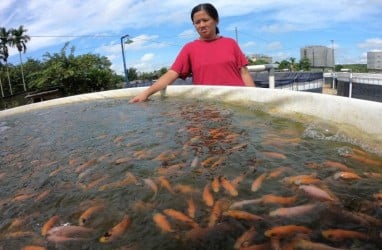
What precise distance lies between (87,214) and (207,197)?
2.51 feet

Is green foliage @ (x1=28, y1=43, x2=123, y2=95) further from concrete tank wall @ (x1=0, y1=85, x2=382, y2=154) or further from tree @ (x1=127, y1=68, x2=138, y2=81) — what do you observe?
tree @ (x1=127, y1=68, x2=138, y2=81)

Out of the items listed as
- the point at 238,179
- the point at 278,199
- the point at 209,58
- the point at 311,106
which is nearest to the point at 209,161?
the point at 238,179

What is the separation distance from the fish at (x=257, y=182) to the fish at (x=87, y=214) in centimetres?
99

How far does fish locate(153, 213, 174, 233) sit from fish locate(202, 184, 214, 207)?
30cm

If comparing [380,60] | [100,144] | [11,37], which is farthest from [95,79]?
[380,60]

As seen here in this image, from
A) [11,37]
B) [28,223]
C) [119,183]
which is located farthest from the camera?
[11,37]

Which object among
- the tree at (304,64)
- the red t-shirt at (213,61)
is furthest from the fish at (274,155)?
the tree at (304,64)

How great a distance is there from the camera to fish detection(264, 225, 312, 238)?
1948mm

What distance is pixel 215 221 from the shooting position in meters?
2.16

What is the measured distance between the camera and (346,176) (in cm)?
258

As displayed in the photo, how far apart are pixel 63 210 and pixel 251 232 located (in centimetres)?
128

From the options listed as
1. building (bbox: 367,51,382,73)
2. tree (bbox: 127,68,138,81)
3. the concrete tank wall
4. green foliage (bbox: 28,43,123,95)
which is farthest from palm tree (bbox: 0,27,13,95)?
building (bbox: 367,51,382,73)

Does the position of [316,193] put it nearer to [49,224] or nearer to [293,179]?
[293,179]

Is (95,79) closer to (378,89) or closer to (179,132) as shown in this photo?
(378,89)
